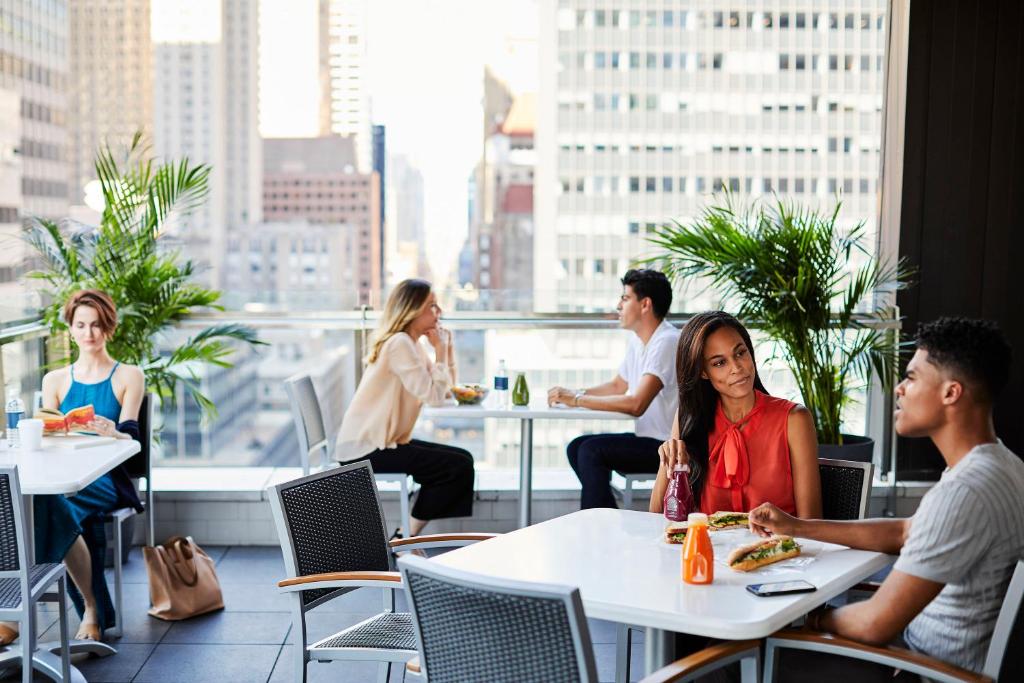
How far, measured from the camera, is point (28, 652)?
3.11 metres

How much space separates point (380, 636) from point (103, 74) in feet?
57.8

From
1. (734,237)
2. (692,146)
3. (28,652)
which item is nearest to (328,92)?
(692,146)

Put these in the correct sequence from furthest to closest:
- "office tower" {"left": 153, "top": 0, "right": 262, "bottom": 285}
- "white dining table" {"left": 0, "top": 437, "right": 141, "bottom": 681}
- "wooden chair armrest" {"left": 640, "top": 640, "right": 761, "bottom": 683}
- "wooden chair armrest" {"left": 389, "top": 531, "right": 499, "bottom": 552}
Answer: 1. "office tower" {"left": 153, "top": 0, "right": 262, "bottom": 285}
2. "white dining table" {"left": 0, "top": 437, "right": 141, "bottom": 681}
3. "wooden chair armrest" {"left": 389, "top": 531, "right": 499, "bottom": 552}
4. "wooden chair armrest" {"left": 640, "top": 640, "right": 761, "bottom": 683}

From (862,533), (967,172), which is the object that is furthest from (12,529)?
(967,172)

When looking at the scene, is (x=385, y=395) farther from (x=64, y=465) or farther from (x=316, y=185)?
(x=316, y=185)

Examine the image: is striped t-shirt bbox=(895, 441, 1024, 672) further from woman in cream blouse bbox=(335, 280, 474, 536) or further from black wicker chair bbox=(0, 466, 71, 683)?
woman in cream blouse bbox=(335, 280, 474, 536)

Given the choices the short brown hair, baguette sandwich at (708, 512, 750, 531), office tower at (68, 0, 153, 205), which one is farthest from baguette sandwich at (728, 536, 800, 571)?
office tower at (68, 0, 153, 205)

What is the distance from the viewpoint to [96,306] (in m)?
4.39

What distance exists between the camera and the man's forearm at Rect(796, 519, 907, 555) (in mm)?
2586

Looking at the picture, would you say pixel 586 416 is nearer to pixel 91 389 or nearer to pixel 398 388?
pixel 398 388

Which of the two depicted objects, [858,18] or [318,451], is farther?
[858,18]

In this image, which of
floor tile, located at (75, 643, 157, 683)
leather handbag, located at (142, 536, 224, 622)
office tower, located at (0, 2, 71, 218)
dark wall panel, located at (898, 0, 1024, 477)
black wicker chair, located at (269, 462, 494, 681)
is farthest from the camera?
dark wall panel, located at (898, 0, 1024, 477)

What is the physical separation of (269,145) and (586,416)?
146ft

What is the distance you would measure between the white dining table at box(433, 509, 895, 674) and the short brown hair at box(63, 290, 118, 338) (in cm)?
240
